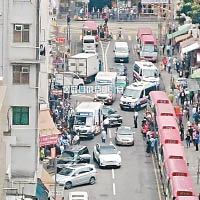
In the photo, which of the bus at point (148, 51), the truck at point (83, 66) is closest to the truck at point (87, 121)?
the truck at point (83, 66)

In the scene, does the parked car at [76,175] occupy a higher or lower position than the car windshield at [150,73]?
lower

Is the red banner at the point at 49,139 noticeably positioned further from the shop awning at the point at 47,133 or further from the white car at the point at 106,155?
the white car at the point at 106,155

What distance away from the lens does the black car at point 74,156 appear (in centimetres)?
7881

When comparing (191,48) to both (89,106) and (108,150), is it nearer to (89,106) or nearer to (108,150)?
(89,106)

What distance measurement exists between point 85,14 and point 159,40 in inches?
709

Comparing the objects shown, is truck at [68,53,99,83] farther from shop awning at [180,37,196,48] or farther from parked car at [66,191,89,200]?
parked car at [66,191,89,200]

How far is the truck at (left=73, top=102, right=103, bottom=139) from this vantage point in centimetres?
8875

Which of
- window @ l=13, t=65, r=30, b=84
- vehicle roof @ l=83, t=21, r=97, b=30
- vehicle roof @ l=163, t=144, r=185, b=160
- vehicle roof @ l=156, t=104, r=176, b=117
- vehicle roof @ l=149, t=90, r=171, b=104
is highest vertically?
window @ l=13, t=65, r=30, b=84

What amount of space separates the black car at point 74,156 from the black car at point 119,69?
2971 centimetres

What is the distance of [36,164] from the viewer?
210ft

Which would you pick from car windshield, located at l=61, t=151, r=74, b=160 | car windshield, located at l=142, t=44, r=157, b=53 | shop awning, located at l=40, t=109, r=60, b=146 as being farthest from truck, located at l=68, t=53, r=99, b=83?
shop awning, located at l=40, t=109, r=60, b=146

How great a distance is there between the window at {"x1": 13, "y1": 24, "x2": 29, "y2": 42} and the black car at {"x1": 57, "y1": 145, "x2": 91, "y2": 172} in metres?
17.1

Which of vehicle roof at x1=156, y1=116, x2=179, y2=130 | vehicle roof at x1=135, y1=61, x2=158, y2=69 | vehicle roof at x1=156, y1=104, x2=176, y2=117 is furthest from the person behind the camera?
vehicle roof at x1=135, y1=61, x2=158, y2=69

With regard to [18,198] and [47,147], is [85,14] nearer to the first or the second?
[47,147]
